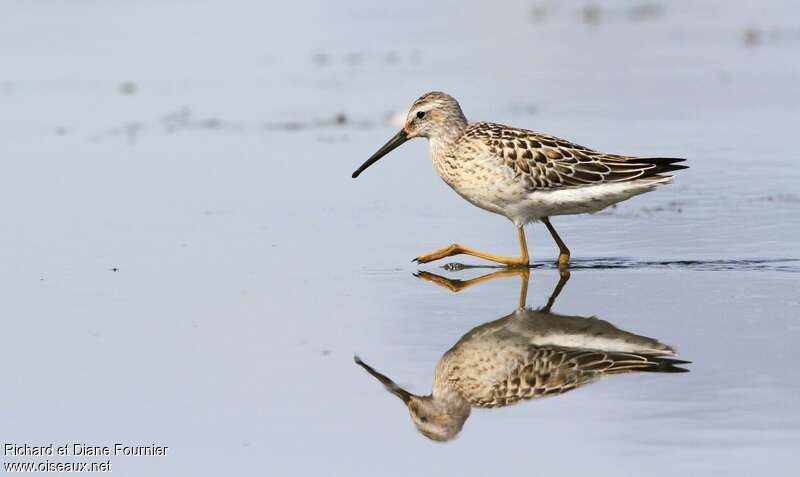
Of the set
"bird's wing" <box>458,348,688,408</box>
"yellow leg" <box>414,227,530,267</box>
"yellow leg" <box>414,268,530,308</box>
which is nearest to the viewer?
"bird's wing" <box>458,348,688,408</box>

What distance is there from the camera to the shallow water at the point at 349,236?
7465 millimetres

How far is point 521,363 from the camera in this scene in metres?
8.44

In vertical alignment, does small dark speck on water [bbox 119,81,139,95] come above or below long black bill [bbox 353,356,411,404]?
below

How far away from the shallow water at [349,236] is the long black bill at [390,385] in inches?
3.1

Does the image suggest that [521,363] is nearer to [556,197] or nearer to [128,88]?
[556,197]

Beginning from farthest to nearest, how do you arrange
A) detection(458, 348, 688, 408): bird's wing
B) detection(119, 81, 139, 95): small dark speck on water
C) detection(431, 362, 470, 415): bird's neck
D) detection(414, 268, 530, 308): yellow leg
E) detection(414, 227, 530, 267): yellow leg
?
detection(119, 81, 139, 95): small dark speck on water → detection(414, 227, 530, 267): yellow leg → detection(414, 268, 530, 308): yellow leg → detection(458, 348, 688, 408): bird's wing → detection(431, 362, 470, 415): bird's neck

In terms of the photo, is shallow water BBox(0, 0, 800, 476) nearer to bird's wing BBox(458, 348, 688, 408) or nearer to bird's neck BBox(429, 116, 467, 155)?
bird's wing BBox(458, 348, 688, 408)

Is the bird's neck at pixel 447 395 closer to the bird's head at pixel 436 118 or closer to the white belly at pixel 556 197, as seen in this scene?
the white belly at pixel 556 197

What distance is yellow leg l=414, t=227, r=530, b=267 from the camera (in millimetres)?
11023

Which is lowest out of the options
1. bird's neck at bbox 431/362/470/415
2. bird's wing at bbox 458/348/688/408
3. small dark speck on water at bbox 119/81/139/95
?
small dark speck on water at bbox 119/81/139/95

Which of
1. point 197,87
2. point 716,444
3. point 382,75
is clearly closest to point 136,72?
Answer: point 197,87

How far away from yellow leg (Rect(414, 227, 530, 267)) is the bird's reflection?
161cm

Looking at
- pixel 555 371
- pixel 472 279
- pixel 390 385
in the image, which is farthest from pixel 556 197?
pixel 390 385

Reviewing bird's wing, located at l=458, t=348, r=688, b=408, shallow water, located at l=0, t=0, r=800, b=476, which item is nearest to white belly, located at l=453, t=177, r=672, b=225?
shallow water, located at l=0, t=0, r=800, b=476
